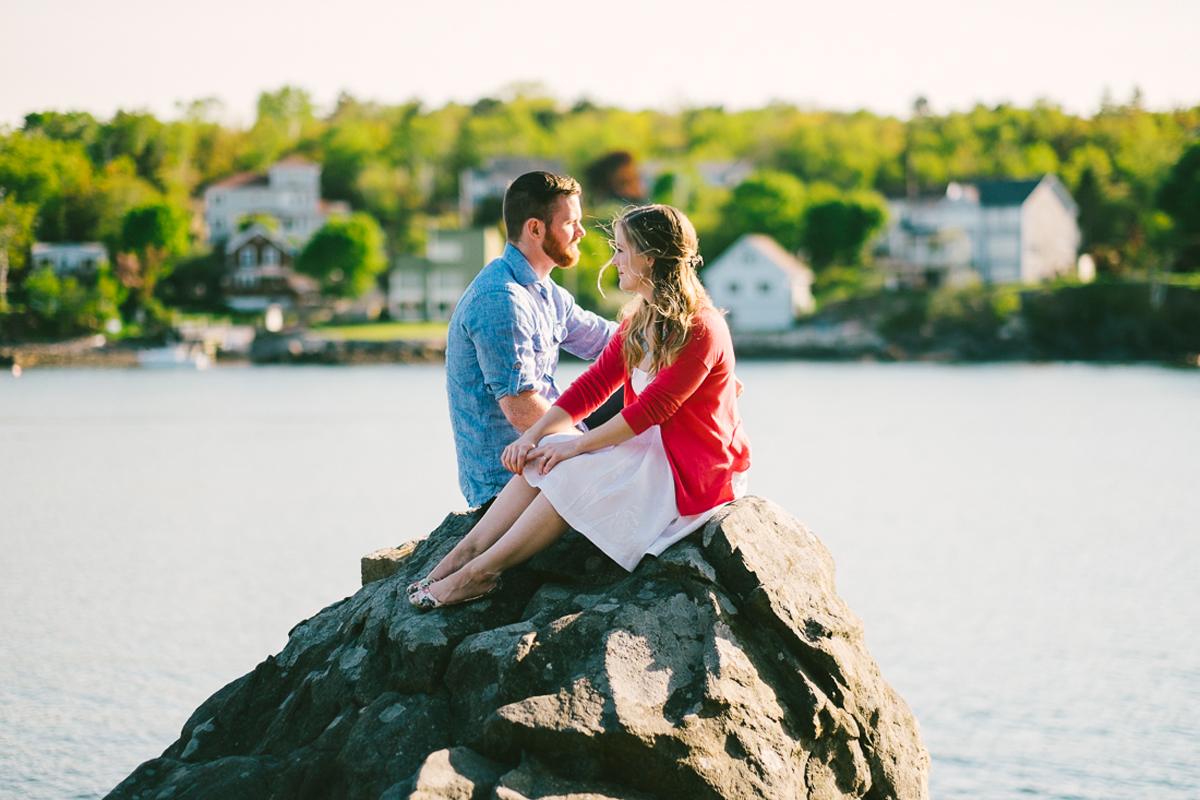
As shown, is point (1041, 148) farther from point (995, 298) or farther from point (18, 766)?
point (18, 766)

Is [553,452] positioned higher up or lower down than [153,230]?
lower down

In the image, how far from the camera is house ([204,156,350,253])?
9506 centimetres

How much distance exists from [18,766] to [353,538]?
1006 cm

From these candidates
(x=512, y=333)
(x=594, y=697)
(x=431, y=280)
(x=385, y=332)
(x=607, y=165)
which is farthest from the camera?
(x=607, y=165)

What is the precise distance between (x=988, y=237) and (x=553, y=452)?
7805 cm

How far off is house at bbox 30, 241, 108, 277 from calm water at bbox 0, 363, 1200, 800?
3669 centimetres

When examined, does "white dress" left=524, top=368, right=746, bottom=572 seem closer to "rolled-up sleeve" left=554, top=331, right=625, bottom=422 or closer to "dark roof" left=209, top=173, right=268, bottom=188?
"rolled-up sleeve" left=554, top=331, right=625, bottom=422

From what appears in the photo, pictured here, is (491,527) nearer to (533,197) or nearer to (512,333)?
(512,333)

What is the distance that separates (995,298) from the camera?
6956 cm

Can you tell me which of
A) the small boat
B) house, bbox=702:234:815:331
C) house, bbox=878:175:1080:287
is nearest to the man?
the small boat

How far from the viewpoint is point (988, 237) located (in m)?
77.7

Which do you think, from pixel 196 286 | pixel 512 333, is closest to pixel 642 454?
Result: pixel 512 333

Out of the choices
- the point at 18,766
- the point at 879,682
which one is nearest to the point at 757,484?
the point at 18,766

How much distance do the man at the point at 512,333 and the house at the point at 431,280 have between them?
73.1 m
